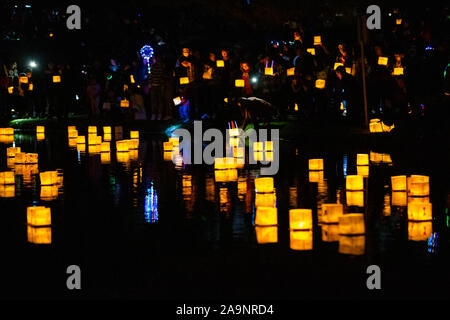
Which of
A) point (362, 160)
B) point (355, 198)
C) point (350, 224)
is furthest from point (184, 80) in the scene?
point (350, 224)

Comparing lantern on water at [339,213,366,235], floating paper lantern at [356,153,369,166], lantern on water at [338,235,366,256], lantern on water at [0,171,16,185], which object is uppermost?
floating paper lantern at [356,153,369,166]

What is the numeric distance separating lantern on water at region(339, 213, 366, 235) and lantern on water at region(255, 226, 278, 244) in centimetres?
69

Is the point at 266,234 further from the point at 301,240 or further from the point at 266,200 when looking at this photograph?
the point at 266,200

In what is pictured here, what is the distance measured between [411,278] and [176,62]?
22.6 m

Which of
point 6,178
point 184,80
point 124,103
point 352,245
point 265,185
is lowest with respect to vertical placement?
point 352,245

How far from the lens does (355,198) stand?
13.4 metres

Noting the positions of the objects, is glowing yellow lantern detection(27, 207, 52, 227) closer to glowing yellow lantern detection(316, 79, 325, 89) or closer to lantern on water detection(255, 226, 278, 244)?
lantern on water detection(255, 226, 278, 244)

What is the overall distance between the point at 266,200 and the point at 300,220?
108 inches

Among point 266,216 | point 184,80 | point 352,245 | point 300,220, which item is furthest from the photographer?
point 184,80

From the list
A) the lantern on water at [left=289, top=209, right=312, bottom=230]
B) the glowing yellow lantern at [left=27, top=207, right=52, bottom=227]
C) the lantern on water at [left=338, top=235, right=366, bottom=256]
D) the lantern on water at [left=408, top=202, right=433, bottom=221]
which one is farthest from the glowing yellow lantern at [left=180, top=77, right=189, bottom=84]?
the lantern on water at [left=338, top=235, right=366, bottom=256]

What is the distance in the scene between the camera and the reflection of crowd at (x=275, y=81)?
25.0 m

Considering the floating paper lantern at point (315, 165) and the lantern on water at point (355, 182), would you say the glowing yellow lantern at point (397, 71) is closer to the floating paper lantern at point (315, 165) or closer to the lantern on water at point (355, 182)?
the floating paper lantern at point (315, 165)

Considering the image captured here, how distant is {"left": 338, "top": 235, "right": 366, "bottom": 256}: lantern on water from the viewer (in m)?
9.63
